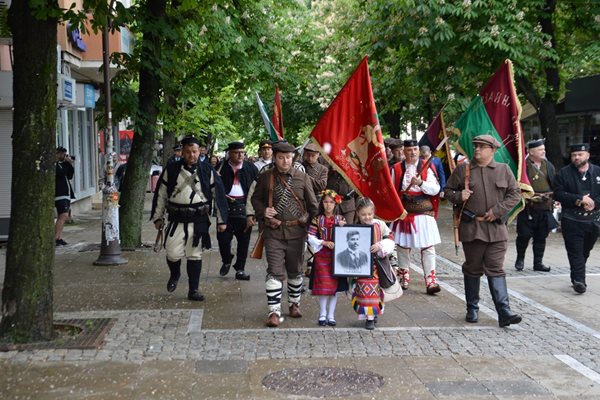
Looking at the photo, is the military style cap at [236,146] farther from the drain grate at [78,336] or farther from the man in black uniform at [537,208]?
the man in black uniform at [537,208]

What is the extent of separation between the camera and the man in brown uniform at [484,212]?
27.2ft

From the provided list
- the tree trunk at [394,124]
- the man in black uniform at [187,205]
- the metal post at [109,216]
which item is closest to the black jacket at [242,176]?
the man in black uniform at [187,205]

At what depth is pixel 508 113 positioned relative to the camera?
9.56 meters

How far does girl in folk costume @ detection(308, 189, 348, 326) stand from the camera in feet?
26.6

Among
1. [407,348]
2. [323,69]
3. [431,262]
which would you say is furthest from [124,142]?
[407,348]

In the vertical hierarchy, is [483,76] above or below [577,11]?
below

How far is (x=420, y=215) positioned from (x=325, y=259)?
2.34 metres

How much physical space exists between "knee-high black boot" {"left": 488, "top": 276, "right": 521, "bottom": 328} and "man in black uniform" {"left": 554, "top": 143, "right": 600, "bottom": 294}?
237 cm

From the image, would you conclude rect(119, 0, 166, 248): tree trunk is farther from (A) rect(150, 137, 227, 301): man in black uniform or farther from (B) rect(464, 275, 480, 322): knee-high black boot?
(B) rect(464, 275, 480, 322): knee-high black boot

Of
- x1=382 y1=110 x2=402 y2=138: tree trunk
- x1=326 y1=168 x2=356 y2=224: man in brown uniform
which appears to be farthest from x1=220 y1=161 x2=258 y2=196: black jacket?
x1=382 y1=110 x2=402 y2=138: tree trunk

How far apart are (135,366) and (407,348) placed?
7.57 ft

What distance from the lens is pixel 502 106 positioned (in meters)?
9.59

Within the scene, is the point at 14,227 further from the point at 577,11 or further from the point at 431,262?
the point at 577,11

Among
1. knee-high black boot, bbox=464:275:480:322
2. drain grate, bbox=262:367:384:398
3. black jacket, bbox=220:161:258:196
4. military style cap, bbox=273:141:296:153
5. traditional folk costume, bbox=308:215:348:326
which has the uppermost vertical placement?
military style cap, bbox=273:141:296:153
